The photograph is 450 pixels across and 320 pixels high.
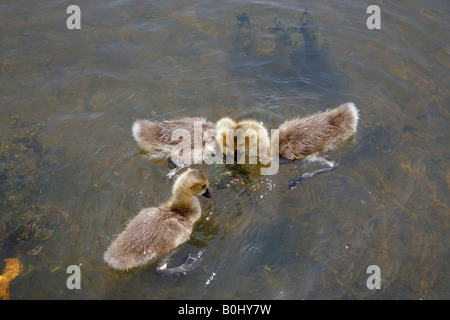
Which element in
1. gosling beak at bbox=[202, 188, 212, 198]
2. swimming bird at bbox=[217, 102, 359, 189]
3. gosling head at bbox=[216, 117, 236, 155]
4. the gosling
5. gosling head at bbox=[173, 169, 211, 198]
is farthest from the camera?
swimming bird at bbox=[217, 102, 359, 189]

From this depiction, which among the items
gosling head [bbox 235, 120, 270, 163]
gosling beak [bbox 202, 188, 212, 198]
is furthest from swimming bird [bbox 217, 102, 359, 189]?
gosling beak [bbox 202, 188, 212, 198]

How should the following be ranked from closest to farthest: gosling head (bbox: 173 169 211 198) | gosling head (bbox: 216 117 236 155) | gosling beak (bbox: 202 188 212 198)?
gosling head (bbox: 173 169 211 198), gosling beak (bbox: 202 188 212 198), gosling head (bbox: 216 117 236 155)

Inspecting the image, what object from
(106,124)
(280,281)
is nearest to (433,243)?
(280,281)

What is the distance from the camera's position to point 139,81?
19.2 ft

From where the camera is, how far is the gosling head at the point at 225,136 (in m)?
4.64

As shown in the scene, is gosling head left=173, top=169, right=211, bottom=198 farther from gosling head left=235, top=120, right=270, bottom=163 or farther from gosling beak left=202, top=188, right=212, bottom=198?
gosling head left=235, top=120, right=270, bottom=163

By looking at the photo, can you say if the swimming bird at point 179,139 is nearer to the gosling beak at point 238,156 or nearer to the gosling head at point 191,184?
the gosling beak at point 238,156

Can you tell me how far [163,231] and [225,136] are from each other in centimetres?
147

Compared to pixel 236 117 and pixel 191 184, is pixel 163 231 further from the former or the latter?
pixel 236 117

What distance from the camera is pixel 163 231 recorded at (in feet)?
12.5

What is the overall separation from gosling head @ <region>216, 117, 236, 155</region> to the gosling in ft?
2.50

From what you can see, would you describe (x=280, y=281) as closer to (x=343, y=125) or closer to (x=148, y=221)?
(x=148, y=221)

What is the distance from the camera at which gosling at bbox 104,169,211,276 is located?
11.9 feet

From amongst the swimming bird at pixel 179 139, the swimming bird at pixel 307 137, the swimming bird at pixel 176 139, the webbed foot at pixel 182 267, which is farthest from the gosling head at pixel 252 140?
the webbed foot at pixel 182 267
